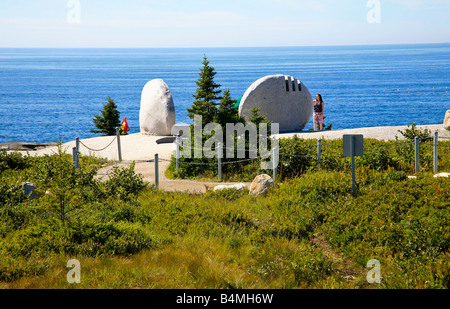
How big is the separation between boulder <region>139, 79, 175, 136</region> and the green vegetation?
11.9 m

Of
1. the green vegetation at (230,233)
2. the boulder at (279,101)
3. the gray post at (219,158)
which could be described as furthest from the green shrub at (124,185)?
the boulder at (279,101)

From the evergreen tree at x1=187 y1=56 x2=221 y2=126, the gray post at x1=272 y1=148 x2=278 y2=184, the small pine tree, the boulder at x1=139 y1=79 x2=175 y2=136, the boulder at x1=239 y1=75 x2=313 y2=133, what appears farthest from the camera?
the small pine tree

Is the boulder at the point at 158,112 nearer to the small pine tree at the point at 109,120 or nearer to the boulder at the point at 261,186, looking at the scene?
the small pine tree at the point at 109,120

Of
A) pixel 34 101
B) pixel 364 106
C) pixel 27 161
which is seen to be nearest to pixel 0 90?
pixel 34 101

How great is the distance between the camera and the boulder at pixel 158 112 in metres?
25.6

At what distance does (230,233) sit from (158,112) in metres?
16.3

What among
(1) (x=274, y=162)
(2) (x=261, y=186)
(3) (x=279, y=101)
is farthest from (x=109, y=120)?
(2) (x=261, y=186)

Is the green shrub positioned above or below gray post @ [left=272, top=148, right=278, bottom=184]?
below

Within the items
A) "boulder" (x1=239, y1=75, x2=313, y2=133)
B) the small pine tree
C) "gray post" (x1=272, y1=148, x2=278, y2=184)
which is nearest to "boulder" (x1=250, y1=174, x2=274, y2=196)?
"gray post" (x1=272, y1=148, x2=278, y2=184)

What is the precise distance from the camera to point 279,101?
24.6m

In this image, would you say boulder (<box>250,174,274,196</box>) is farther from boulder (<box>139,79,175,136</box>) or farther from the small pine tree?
the small pine tree

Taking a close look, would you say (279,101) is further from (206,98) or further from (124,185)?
(124,185)

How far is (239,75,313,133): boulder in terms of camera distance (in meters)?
24.5
